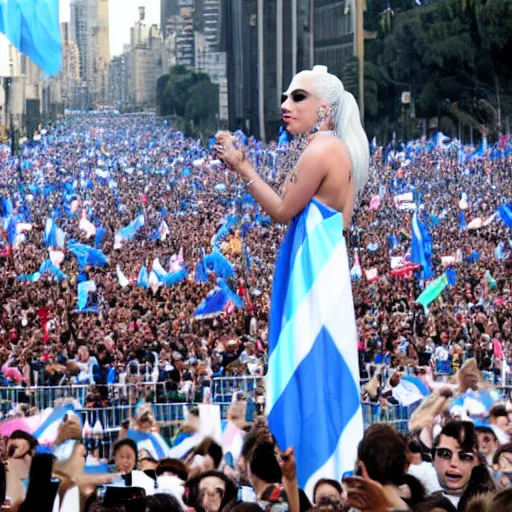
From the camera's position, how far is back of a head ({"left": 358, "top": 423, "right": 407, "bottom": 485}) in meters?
3.76

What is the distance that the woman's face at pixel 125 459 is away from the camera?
4895mm

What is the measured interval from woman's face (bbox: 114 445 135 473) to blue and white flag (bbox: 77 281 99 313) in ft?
57.3


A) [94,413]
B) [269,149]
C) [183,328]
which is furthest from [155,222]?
[94,413]

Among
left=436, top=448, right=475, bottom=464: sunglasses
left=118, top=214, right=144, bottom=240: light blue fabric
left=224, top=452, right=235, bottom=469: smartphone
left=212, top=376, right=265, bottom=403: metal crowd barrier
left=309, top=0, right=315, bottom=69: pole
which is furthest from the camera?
left=309, top=0, right=315, bottom=69: pole

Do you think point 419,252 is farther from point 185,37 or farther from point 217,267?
point 185,37

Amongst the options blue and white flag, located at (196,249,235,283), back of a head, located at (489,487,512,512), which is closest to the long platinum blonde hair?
back of a head, located at (489,487,512,512)

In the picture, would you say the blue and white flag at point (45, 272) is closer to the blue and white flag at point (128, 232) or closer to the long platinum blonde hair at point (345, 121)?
the blue and white flag at point (128, 232)

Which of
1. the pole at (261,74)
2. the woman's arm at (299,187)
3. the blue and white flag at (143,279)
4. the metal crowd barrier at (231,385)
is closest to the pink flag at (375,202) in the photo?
the blue and white flag at (143,279)

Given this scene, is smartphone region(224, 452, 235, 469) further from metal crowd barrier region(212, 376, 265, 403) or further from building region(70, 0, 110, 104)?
building region(70, 0, 110, 104)

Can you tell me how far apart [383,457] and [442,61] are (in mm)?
35246

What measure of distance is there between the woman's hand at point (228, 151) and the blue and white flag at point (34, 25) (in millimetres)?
22803

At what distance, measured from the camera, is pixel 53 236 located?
94.2 feet

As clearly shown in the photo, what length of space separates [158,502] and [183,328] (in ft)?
52.8

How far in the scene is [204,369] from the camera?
51.0ft
